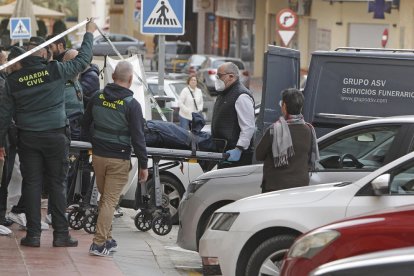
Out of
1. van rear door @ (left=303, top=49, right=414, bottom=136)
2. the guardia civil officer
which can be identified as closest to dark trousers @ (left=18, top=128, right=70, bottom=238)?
the guardia civil officer

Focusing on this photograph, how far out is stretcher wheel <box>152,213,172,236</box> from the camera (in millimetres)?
12016

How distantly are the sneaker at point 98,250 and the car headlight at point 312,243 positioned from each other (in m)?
3.90

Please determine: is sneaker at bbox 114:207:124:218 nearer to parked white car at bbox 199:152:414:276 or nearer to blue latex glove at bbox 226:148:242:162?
blue latex glove at bbox 226:148:242:162

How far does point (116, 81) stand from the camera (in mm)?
10047

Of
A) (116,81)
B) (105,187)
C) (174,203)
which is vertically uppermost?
(116,81)

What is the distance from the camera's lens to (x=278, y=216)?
26.8 feet

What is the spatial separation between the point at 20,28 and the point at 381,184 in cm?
2396

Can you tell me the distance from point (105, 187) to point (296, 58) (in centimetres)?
383

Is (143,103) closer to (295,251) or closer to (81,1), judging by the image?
(295,251)

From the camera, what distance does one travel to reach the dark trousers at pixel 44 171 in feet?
32.7

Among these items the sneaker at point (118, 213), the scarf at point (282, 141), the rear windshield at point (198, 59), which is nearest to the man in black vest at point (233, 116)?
the sneaker at point (118, 213)

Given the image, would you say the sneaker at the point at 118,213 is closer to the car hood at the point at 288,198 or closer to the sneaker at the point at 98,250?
the sneaker at the point at 98,250

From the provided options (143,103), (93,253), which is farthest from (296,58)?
(93,253)

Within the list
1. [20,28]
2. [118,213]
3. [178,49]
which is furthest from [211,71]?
[118,213]
